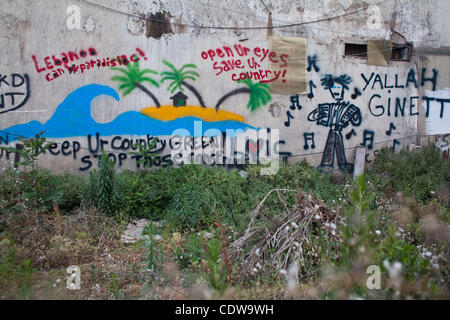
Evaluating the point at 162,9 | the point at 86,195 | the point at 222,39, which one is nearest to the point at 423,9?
the point at 222,39

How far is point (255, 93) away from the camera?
709 cm

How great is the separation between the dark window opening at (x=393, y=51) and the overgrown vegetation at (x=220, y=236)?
263 centimetres

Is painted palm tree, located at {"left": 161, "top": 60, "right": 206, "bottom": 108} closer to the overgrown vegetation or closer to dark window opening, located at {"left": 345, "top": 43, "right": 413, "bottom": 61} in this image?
the overgrown vegetation

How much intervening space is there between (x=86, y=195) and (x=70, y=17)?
3.39 meters

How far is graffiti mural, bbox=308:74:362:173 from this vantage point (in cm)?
737

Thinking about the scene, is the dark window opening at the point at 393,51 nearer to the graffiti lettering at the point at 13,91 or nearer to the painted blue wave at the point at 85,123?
the painted blue wave at the point at 85,123

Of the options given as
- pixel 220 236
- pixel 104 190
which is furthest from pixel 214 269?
pixel 104 190

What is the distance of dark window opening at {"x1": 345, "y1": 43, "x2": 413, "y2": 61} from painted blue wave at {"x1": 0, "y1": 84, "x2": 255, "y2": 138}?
13.0 ft

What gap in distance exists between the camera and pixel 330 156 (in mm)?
7469

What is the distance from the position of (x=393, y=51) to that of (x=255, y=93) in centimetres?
328

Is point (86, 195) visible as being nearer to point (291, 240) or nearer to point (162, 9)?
point (291, 240)

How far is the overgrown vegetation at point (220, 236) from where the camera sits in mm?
2965

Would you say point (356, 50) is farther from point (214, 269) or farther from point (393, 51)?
point (214, 269)

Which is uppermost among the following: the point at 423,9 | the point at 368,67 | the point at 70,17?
the point at 423,9
